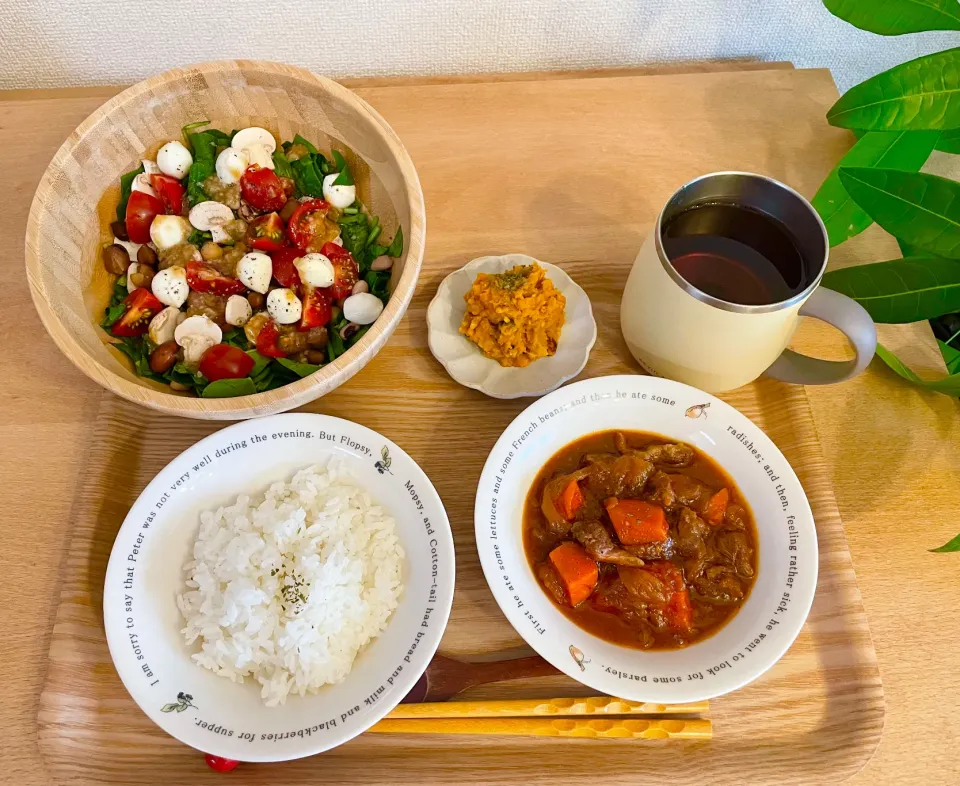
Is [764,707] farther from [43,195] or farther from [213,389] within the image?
[43,195]

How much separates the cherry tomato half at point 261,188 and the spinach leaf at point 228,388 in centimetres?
45

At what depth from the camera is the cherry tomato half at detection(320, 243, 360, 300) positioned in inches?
59.2

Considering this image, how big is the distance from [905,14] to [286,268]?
1390 millimetres

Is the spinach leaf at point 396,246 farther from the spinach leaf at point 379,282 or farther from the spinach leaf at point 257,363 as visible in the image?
the spinach leaf at point 257,363

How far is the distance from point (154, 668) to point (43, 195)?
916 mm

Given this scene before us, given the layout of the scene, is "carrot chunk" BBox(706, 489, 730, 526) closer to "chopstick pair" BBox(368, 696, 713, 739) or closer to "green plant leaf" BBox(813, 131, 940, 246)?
"chopstick pair" BBox(368, 696, 713, 739)

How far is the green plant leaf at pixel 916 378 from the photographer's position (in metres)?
1.46

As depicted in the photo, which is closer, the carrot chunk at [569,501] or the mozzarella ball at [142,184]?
the carrot chunk at [569,501]

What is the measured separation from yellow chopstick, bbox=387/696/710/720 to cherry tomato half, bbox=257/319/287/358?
0.73 metres

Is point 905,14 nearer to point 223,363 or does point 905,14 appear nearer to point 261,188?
point 261,188

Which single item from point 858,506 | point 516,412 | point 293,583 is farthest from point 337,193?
point 858,506

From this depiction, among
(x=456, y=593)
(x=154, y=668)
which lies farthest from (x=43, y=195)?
(x=456, y=593)

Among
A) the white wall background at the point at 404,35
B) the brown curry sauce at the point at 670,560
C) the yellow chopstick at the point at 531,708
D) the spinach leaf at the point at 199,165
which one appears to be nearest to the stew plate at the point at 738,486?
the brown curry sauce at the point at 670,560

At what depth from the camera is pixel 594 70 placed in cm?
211
